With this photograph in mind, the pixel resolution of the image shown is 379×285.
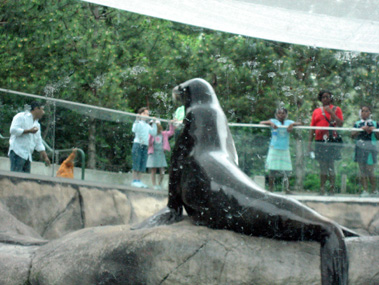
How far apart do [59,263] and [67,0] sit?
572 centimetres

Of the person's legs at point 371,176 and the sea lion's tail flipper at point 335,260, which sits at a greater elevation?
the person's legs at point 371,176

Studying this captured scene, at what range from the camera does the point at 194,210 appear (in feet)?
13.5

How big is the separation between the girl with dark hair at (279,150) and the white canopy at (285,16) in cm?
116

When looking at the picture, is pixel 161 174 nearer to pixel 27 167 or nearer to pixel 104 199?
pixel 104 199

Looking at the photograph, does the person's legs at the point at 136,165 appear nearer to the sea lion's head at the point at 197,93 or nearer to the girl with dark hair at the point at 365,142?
the sea lion's head at the point at 197,93

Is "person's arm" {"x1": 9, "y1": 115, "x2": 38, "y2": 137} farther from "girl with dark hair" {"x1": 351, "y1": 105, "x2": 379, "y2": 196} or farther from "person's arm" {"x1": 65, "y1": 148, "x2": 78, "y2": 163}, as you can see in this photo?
"girl with dark hair" {"x1": 351, "y1": 105, "x2": 379, "y2": 196}

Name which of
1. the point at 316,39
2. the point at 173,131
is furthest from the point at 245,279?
the point at 316,39

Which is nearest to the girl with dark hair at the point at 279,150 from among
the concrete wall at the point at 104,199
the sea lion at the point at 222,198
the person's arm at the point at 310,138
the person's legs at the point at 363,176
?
the person's arm at the point at 310,138

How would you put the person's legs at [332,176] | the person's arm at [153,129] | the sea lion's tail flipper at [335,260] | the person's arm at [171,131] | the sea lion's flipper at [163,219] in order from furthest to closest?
1. the person's legs at [332,176]
2. the person's arm at [153,129]
3. the person's arm at [171,131]
4. the sea lion's flipper at [163,219]
5. the sea lion's tail flipper at [335,260]

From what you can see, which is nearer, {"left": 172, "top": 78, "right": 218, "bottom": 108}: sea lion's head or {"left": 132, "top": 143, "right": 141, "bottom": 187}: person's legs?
{"left": 172, "top": 78, "right": 218, "bottom": 108}: sea lion's head

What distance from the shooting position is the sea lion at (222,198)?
3.60 m

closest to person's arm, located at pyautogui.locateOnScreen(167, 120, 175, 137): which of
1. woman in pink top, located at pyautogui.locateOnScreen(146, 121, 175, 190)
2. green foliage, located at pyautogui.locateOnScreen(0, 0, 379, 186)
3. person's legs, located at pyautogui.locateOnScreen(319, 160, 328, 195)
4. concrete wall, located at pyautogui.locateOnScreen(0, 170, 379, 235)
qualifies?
woman in pink top, located at pyautogui.locateOnScreen(146, 121, 175, 190)

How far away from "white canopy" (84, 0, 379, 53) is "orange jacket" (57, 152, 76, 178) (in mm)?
2426

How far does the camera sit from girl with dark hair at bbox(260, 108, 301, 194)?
6.71 meters
